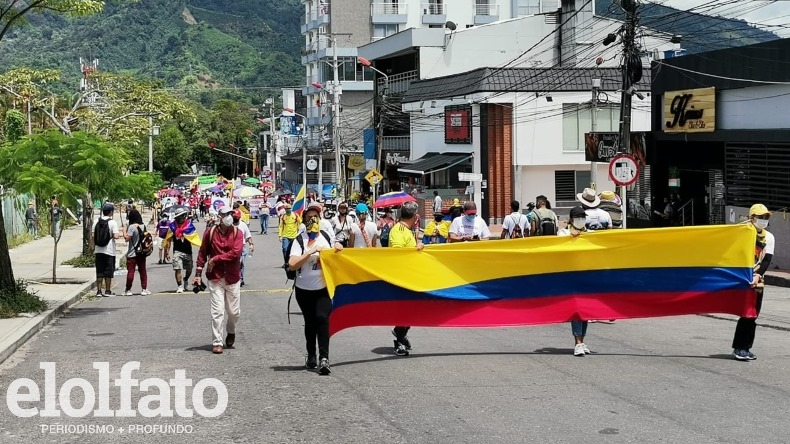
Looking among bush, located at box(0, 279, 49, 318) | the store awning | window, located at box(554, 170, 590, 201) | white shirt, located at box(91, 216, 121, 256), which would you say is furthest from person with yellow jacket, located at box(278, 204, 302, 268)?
the store awning

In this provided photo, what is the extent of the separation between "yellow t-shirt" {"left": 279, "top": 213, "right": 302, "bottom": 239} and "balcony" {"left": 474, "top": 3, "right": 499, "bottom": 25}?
63.1m

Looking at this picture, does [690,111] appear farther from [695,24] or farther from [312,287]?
[695,24]

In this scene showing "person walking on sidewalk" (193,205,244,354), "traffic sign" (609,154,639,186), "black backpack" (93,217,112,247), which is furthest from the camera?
"traffic sign" (609,154,639,186)

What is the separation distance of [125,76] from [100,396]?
3100cm

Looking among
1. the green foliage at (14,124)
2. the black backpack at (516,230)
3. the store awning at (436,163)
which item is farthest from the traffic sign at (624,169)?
the green foliage at (14,124)

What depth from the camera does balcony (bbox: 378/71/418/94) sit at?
212 feet

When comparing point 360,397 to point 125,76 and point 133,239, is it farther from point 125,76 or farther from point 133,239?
point 125,76

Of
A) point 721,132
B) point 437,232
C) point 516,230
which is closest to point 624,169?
point 516,230

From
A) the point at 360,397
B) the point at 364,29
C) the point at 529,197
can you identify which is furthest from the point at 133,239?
the point at 364,29

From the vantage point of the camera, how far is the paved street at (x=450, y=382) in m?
8.45

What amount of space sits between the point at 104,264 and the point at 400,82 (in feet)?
153

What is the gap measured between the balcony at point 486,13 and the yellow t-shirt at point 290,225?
6311cm

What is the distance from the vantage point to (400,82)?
6694 cm

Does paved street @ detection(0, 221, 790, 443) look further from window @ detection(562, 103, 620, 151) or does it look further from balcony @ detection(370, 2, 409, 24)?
balcony @ detection(370, 2, 409, 24)
